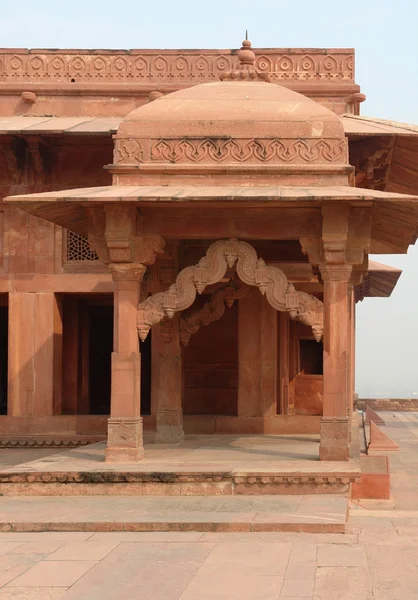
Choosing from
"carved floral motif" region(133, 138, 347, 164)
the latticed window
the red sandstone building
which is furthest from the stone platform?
the latticed window

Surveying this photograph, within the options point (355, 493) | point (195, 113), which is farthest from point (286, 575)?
point (195, 113)

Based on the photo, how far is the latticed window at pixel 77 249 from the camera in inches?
662

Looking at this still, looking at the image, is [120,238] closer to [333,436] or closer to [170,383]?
[333,436]

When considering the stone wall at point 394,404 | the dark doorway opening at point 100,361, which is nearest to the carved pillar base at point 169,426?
the dark doorway opening at point 100,361

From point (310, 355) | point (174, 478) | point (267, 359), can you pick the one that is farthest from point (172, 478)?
point (310, 355)

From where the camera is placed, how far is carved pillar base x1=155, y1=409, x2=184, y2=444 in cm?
1428

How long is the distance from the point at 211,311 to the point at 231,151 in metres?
2.93

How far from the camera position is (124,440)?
1169 centimetres

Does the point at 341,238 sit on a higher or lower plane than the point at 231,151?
lower

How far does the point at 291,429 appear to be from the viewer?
52.3 feet

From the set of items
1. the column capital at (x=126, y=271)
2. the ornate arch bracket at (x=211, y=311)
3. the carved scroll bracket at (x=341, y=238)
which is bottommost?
the ornate arch bracket at (x=211, y=311)

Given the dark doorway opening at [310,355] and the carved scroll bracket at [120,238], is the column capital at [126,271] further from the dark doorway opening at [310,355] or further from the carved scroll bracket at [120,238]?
the dark doorway opening at [310,355]

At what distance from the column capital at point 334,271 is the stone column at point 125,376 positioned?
77.2 inches

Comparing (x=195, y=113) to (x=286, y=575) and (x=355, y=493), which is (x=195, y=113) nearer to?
(x=355, y=493)
